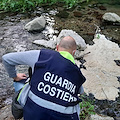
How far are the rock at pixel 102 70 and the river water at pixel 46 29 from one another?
20.7 inches

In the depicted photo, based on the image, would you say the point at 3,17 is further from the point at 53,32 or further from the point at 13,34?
the point at 53,32

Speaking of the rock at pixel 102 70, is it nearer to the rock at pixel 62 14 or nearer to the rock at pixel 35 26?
Result: the rock at pixel 35 26

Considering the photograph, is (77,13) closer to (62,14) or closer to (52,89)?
(62,14)

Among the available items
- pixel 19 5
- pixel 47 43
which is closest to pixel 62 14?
pixel 19 5

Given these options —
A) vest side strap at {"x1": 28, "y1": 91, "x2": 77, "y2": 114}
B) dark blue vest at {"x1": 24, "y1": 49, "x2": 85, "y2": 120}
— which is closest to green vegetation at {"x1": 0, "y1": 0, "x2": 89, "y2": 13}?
dark blue vest at {"x1": 24, "y1": 49, "x2": 85, "y2": 120}

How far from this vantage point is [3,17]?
24.0ft

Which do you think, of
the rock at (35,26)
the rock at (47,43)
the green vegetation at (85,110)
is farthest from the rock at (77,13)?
the green vegetation at (85,110)

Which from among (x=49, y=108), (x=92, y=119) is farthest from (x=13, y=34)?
(x=49, y=108)

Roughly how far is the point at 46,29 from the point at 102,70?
129 inches

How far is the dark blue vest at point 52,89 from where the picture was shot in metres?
1.68

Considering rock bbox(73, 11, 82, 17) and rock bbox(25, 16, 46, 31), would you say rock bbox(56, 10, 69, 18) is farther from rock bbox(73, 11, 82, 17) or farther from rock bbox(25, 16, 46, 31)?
rock bbox(25, 16, 46, 31)

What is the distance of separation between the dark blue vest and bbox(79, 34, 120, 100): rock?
84.8 inches

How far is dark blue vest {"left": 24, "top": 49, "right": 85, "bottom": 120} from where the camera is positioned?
1683 millimetres

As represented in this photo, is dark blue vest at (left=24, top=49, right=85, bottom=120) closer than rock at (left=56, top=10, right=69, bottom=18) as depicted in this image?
Yes
